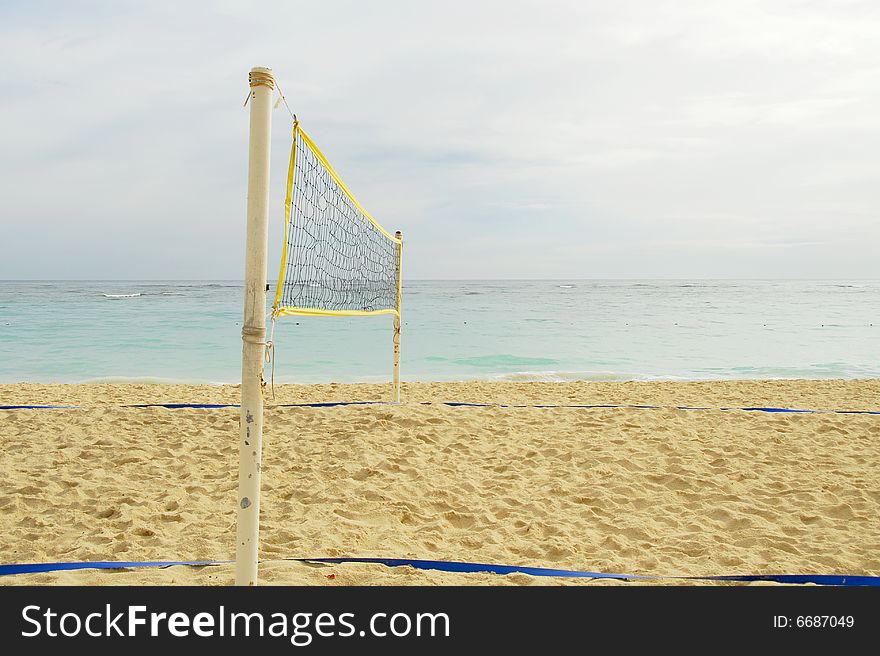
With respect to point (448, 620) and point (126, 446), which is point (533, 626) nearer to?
point (448, 620)

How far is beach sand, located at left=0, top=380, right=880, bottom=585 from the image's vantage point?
2875mm

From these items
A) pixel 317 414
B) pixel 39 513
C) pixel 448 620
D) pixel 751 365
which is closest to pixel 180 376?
pixel 317 414

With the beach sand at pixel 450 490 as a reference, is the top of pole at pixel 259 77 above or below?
above

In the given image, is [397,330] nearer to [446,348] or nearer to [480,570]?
[480,570]

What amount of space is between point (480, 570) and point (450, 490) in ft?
3.93

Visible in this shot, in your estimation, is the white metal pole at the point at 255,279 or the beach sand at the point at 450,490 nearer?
the white metal pole at the point at 255,279

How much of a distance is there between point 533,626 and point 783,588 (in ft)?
3.44

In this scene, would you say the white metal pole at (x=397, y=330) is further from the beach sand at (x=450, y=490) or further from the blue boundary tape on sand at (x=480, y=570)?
Result: the blue boundary tape on sand at (x=480, y=570)

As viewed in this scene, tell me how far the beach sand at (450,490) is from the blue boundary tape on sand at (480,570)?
61mm

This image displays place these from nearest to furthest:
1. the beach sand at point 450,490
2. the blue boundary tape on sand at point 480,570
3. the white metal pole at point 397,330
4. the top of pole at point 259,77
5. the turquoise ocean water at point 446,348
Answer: the top of pole at point 259,77 < the blue boundary tape on sand at point 480,570 < the beach sand at point 450,490 < the white metal pole at point 397,330 < the turquoise ocean water at point 446,348

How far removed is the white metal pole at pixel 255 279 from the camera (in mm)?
1949

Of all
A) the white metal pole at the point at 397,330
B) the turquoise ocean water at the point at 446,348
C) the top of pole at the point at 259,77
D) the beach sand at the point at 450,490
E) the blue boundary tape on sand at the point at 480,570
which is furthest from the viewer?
the turquoise ocean water at the point at 446,348

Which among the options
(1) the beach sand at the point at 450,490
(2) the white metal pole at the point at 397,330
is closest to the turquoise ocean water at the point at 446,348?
(2) the white metal pole at the point at 397,330

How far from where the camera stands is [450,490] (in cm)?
378
